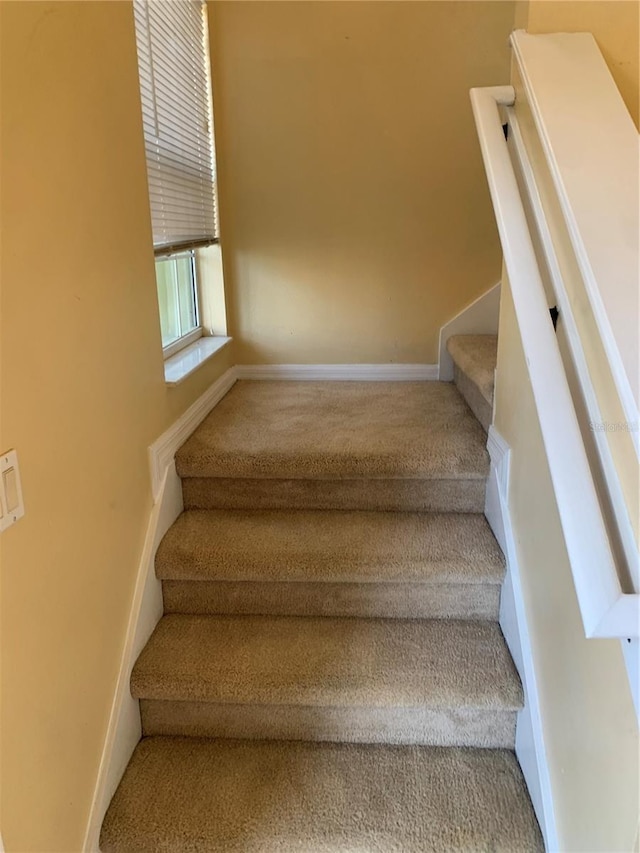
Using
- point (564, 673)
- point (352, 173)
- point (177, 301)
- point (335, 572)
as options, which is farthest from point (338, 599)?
point (352, 173)

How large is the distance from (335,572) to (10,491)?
0.85 meters

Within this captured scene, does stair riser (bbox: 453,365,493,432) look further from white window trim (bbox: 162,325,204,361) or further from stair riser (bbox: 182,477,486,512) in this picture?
white window trim (bbox: 162,325,204,361)

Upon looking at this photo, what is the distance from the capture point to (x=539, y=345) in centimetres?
99

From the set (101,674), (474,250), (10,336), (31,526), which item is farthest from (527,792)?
(474,250)

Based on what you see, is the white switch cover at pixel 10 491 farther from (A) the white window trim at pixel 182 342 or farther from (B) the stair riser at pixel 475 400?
(B) the stair riser at pixel 475 400

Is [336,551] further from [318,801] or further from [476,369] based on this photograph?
[476,369]

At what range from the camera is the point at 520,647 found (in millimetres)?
1396

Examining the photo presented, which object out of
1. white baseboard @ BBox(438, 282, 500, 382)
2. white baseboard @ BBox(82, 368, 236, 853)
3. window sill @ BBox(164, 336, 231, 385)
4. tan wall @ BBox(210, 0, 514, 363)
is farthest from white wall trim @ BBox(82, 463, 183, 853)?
white baseboard @ BBox(438, 282, 500, 382)

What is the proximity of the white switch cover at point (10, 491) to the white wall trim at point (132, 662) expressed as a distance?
58cm

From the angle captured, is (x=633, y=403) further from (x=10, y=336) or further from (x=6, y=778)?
(x=6, y=778)

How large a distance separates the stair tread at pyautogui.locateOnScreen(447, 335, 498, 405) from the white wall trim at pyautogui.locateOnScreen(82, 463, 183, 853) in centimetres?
94

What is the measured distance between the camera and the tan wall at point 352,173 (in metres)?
2.35

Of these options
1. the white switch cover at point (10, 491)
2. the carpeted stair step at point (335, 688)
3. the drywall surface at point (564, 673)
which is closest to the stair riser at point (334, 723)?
the carpeted stair step at point (335, 688)

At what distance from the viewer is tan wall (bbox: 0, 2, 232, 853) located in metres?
0.97
